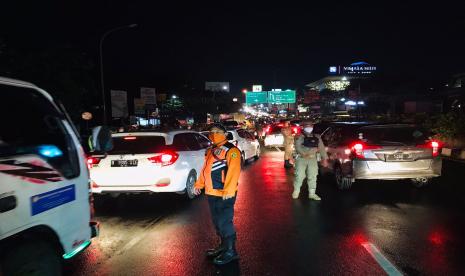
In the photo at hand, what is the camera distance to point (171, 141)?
8750 mm

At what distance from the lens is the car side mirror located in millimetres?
4077

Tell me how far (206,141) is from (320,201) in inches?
140

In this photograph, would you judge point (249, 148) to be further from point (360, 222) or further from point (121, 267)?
point (121, 267)

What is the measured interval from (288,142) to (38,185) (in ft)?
36.7

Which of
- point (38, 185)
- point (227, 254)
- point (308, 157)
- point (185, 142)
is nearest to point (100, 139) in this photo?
point (38, 185)

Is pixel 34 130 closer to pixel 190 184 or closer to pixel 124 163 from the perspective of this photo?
pixel 124 163

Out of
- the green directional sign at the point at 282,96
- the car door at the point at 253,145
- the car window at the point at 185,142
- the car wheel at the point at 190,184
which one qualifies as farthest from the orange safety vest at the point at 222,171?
the green directional sign at the point at 282,96

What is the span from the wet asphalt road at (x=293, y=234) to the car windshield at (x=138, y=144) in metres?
1.19

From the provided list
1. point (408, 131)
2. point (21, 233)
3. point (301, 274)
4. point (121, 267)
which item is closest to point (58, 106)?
point (21, 233)

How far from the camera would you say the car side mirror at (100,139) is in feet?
13.4

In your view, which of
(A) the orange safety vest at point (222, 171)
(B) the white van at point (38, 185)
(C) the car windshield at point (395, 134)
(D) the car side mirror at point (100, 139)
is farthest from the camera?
(C) the car windshield at point (395, 134)

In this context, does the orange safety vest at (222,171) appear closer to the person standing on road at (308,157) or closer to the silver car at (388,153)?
the person standing on road at (308,157)

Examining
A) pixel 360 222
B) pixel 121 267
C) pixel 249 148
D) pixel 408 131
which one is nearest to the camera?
pixel 121 267

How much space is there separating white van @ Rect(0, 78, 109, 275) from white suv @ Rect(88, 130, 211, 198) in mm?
3997
